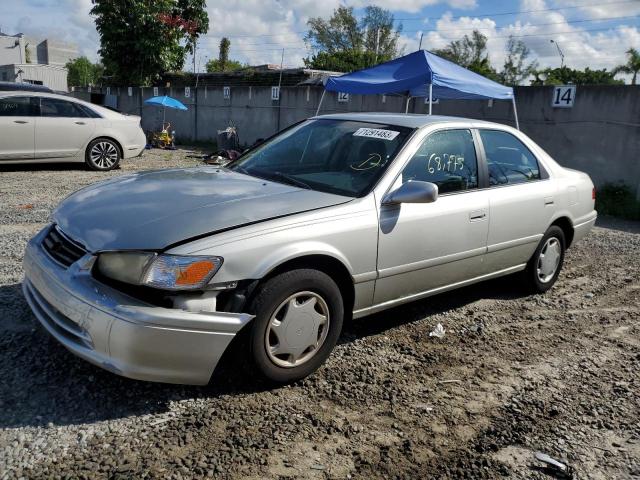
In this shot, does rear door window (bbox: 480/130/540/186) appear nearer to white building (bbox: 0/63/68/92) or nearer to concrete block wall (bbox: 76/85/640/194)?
concrete block wall (bbox: 76/85/640/194)

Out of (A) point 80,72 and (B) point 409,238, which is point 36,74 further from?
(B) point 409,238

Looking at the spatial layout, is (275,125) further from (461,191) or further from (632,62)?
(632,62)

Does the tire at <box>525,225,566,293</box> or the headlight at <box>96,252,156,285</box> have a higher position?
the headlight at <box>96,252,156,285</box>

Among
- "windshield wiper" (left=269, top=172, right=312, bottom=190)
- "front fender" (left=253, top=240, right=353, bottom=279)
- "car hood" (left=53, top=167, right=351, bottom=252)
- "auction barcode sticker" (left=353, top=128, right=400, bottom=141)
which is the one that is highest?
"auction barcode sticker" (left=353, top=128, right=400, bottom=141)

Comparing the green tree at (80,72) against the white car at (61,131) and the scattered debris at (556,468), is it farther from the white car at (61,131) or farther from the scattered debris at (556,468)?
the scattered debris at (556,468)

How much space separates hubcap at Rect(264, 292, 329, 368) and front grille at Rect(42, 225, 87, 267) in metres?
1.09

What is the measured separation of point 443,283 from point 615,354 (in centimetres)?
135

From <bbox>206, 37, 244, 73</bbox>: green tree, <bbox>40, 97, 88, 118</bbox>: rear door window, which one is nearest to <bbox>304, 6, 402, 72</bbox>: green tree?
<bbox>206, 37, 244, 73</bbox>: green tree

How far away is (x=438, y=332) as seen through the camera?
417 cm

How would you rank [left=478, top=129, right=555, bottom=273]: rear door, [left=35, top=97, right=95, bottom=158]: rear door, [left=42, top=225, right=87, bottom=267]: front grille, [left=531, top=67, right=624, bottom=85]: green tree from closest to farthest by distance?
[left=42, top=225, right=87, bottom=267]: front grille, [left=478, top=129, right=555, bottom=273]: rear door, [left=35, top=97, right=95, bottom=158]: rear door, [left=531, top=67, right=624, bottom=85]: green tree

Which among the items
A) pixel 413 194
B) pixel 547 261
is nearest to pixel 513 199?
pixel 547 261

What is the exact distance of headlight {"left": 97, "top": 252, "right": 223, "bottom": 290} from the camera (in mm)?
2703

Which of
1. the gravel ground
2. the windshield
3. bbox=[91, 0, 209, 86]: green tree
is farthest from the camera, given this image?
bbox=[91, 0, 209, 86]: green tree

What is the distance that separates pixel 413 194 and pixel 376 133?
77 centimetres
